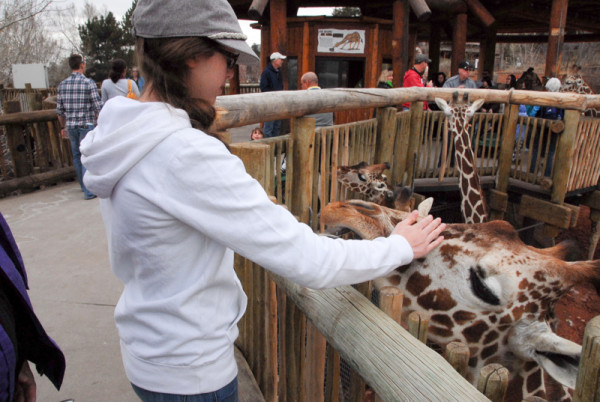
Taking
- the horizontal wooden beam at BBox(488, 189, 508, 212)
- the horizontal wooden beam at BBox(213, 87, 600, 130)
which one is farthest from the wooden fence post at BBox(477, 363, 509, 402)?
the horizontal wooden beam at BBox(488, 189, 508, 212)

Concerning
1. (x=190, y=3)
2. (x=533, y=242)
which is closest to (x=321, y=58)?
(x=533, y=242)

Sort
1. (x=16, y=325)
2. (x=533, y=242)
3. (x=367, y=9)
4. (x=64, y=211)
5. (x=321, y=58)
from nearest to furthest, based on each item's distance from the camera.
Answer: (x=16, y=325), (x=64, y=211), (x=533, y=242), (x=321, y=58), (x=367, y=9)

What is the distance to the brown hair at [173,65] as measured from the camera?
1.21 metres

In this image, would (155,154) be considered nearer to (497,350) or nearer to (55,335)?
(497,350)

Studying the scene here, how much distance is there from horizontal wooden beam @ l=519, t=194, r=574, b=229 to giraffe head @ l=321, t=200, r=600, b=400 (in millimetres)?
5000

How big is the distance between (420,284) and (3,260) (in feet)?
5.14

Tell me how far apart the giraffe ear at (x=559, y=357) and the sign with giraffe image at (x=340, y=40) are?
8.07 meters

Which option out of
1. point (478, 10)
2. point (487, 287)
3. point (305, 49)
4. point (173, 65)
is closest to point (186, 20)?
point (173, 65)

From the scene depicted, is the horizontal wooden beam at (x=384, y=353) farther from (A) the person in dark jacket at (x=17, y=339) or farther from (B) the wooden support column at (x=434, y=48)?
(B) the wooden support column at (x=434, y=48)

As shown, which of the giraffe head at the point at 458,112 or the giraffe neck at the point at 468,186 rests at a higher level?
the giraffe head at the point at 458,112

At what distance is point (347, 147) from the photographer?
14.6 feet

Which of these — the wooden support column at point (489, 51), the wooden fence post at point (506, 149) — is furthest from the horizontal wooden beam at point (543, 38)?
the wooden fence post at point (506, 149)

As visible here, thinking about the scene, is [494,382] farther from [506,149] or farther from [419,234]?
[506,149]

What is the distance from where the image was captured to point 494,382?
1245mm
